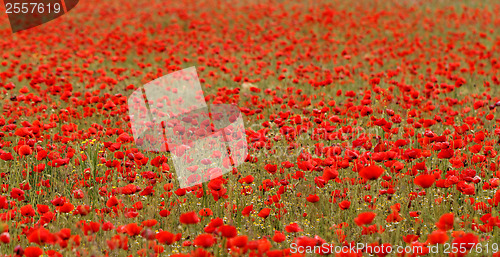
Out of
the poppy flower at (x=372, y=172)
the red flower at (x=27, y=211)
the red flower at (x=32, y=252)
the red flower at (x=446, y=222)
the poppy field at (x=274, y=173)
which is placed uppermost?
the poppy flower at (x=372, y=172)

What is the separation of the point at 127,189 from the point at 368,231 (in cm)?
163

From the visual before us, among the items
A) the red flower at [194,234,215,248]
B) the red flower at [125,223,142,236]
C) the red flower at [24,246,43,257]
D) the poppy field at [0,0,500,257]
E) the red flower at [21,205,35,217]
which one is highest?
the red flower at [24,246,43,257]

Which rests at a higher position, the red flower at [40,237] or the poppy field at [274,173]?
the red flower at [40,237]

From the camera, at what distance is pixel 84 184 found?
12.4 feet

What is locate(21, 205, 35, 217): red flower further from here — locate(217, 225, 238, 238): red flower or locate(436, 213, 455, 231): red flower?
locate(436, 213, 455, 231): red flower

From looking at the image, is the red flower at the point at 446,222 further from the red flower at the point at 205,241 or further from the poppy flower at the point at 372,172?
the red flower at the point at 205,241

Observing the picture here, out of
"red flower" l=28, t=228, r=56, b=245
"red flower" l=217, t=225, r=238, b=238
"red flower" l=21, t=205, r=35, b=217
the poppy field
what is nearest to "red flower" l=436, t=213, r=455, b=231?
the poppy field

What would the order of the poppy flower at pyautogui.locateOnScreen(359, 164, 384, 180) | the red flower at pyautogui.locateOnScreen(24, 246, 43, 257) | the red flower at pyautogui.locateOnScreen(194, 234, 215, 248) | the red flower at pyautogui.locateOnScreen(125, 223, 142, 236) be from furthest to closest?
the poppy flower at pyautogui.locateOnScreen(359, 164, 384, 180) < the red flower at pyautogui.locateOnScreen(125, 223, 142, 236) < the red flower at pyautogui.locateOnScreen(194, 234, 215, 248) < the red flower at pyautogui.locateOnScreen(24, 246, 43, 257)

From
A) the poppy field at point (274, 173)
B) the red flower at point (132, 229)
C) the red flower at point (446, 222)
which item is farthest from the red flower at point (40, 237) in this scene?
the red flower at point (446, 222)

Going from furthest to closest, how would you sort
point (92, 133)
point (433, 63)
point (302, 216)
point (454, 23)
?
point (454, 23) < point (433, 63) < point (92, 133) < point (302, 216)

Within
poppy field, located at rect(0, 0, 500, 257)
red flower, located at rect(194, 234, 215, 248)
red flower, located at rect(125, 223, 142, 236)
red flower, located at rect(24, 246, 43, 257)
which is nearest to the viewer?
Answer: red flower, located at rect(24, 246, 43, 257)

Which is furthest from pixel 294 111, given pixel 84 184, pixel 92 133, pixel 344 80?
pixel 84 184

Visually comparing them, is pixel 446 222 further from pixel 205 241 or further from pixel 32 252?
pixel 32 252

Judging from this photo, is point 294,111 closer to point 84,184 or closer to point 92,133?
point 92,133
